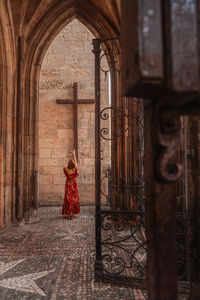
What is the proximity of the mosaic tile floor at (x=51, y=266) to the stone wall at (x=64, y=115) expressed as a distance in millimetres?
3635

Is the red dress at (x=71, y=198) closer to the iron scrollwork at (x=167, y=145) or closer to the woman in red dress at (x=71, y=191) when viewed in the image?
the woman in red dress at (x=71, y=191)

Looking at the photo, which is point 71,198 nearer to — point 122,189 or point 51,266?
point 122,189

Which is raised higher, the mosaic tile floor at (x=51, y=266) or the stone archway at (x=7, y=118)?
the stone archway at (x=7, y=118)

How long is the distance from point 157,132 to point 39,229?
5.11 meters

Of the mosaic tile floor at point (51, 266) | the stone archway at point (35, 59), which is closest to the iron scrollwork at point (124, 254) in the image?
the mosaic tile floor at point (51, 266)

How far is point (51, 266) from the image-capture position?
323 centimetres

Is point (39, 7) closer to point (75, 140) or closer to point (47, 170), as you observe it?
point (75, 140)

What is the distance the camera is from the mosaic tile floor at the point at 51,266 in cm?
254

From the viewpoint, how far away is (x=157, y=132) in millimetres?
823

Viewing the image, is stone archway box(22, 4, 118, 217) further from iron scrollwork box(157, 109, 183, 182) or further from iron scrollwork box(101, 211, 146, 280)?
iron scrollwork box(157, 109, 183, 182)

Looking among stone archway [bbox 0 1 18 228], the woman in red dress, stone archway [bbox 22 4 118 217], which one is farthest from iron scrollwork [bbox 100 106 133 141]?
stone archway [bbox 0 1 18 228]

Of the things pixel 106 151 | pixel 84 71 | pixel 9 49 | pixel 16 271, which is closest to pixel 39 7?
pixel 9 49

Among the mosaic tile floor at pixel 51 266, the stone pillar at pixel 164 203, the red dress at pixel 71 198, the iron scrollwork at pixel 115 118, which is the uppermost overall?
the iron scrollwork at pixel 115 118

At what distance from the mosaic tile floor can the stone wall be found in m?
3.64
